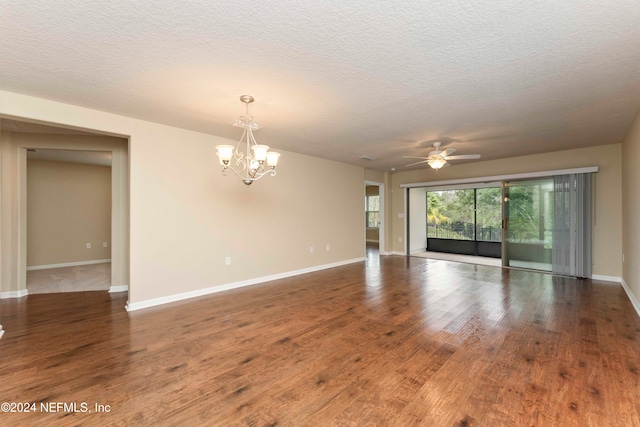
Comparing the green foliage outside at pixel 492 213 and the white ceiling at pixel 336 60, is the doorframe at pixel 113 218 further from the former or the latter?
the green foliage outside at pixel 492 213

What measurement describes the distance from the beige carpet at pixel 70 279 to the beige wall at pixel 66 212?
1.68 ft

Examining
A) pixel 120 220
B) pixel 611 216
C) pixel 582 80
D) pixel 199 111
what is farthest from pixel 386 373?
pixel 611 216

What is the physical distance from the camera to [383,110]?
3.26 meters

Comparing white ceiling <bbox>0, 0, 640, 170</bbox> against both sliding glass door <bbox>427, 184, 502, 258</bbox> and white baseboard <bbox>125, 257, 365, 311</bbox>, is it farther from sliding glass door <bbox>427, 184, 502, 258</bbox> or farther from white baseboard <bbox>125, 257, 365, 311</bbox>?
sliding glass door <bbox>427, 184, 502, 258</bbox>

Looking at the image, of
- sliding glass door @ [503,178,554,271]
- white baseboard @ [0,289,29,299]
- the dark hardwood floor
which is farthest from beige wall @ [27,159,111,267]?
sliding glass door @ [503,178,554,271]

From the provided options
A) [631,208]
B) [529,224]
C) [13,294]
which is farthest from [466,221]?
[13,294]

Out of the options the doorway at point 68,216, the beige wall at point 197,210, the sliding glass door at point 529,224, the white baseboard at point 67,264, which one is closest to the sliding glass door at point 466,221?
the sliding glass door at point 529,224

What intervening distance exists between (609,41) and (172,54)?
3275 mm

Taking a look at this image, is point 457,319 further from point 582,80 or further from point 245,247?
point 245,247

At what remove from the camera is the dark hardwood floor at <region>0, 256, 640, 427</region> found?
1.73 meters

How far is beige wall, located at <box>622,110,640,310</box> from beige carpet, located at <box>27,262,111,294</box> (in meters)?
8.07

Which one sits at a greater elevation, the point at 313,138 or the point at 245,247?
the point at 313,138

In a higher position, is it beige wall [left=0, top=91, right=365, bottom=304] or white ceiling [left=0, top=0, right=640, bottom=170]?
white ceiling [left=0, top=0, right=640, bottom=170]

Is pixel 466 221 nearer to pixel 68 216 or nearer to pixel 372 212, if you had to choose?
pixel 372 212
